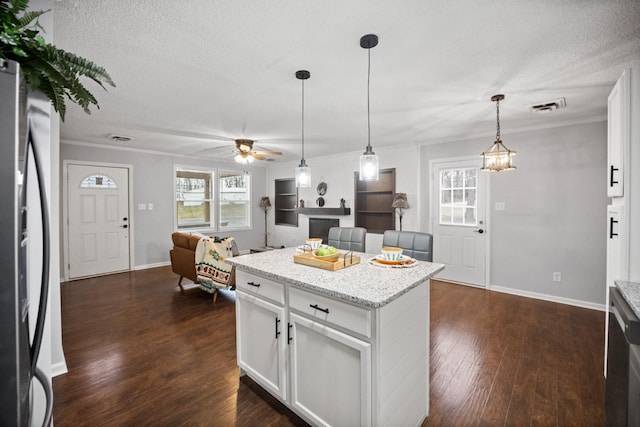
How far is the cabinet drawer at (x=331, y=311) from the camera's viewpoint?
51.7 inches

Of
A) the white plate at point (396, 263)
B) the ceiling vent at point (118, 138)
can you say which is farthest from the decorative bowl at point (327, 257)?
the ceiling vent at point (118, 138)

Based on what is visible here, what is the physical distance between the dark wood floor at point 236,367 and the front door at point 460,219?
0.78 metres

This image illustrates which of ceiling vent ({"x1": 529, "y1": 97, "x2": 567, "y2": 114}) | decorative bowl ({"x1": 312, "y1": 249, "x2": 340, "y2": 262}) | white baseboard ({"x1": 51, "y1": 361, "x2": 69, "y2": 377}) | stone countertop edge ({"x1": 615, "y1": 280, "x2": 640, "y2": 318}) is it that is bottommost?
white baseboard ({"x1": 51, "y1": 361, "x2": 69, "y2": 377})

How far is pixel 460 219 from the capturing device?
450cm

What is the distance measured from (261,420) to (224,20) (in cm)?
240

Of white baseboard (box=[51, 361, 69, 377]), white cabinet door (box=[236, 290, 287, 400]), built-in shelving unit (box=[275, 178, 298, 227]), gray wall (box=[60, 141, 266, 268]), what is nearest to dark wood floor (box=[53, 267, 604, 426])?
white baseboard (box=[51, 361, 69, 377])

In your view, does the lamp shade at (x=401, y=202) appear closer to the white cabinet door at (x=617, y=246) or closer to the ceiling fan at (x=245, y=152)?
the ceiling fan at (x=245, y=152)

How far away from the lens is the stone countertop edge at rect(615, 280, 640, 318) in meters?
1.33

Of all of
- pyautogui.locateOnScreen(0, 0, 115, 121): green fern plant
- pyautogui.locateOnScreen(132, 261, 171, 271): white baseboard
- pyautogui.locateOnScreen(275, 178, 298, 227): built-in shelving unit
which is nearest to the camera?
pyautogui.locateOnScreen(0, 0, 115, 121): green fern plant

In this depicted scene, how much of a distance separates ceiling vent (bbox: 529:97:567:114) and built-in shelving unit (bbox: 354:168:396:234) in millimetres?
2423

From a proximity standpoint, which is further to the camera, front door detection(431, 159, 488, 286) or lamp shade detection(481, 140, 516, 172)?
front door detection(431, 159, 488, 286)

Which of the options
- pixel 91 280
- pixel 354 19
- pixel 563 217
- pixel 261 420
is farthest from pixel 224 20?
pixel 91 280

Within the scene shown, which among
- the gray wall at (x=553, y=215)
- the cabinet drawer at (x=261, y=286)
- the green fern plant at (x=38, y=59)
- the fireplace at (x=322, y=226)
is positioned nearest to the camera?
the green fern plant at (x=38, y=59)

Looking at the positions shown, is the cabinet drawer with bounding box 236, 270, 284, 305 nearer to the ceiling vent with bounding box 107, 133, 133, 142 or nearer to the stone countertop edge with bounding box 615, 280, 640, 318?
the stone countertop edge with bounding box 615, 280, 640, 318
